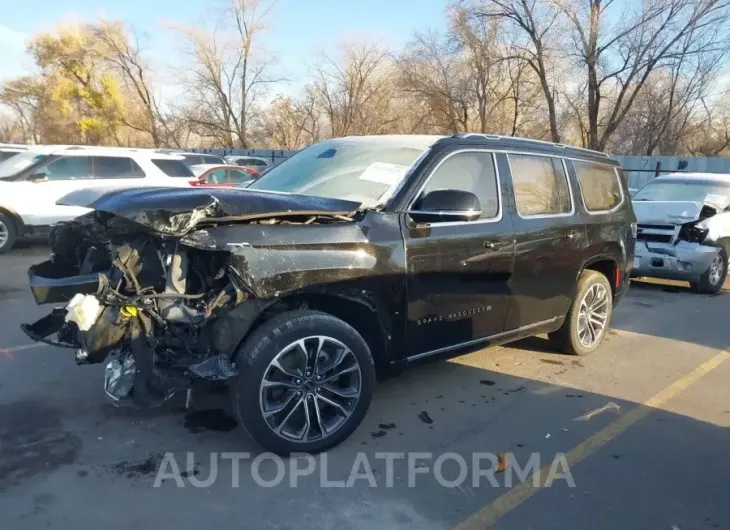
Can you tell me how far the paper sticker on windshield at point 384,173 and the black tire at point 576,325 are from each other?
87.1 inches

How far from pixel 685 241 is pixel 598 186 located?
4.35 m

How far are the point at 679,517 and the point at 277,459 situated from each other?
2161mm

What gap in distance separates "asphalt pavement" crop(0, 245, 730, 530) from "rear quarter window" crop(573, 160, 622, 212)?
1.49 metres

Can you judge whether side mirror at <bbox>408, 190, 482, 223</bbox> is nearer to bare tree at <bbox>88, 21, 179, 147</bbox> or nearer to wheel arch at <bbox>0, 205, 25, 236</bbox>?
wheel arch at <bbox>0, 205, 25, 236</bbox>

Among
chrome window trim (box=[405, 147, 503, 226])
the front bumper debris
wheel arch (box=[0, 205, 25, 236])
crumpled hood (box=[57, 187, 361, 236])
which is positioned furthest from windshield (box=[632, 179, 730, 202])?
wheel arch (box=[0, 205, 25, 236])

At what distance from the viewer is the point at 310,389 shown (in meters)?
3.71

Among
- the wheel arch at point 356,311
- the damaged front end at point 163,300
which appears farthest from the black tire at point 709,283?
the damaged front end at point 163,300

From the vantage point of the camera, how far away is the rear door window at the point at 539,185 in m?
4.89

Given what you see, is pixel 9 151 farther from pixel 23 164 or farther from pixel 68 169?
pixel 68 169

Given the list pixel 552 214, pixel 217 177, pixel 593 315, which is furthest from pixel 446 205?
pixel 217 177

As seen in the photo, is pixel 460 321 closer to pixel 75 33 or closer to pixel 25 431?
pixel 25 431

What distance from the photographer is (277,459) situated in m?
3.69

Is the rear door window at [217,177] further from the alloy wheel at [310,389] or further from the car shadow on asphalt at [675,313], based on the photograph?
the alloy wheel at [310,389]

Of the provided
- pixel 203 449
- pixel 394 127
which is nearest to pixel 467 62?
pixel 394 127
